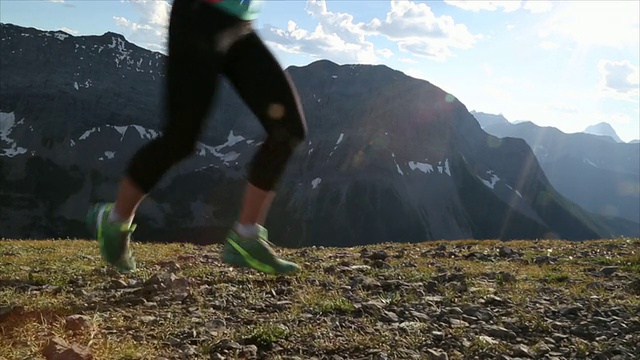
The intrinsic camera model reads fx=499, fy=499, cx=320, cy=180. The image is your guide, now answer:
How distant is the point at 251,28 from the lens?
182 inches

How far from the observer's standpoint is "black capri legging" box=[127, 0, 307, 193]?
408 centimetres

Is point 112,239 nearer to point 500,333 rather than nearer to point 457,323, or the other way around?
point 457,323

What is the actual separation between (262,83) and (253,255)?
167 cm

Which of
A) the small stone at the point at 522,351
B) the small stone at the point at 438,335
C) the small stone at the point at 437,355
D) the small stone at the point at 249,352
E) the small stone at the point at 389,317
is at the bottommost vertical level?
the small stone at the point at 249,352

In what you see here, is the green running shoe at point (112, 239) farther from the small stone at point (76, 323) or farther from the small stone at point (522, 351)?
the small stone at point (522, 351)

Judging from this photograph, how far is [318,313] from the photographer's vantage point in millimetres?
5582

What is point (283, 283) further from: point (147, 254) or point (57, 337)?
point (147, 254)

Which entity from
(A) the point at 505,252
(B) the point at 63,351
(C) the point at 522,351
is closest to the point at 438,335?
(C) the point at 522,351

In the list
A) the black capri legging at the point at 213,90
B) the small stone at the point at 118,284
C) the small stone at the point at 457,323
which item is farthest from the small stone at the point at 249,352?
the small stone at the point at 118,284

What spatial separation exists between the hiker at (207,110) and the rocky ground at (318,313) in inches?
28.6

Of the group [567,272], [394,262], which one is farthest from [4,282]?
[567,272]

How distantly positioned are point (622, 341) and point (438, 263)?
217 inches

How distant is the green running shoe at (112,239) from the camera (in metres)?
4.77

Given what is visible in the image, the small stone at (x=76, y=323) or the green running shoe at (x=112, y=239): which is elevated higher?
the green running shoe at (x=112, y=239)
